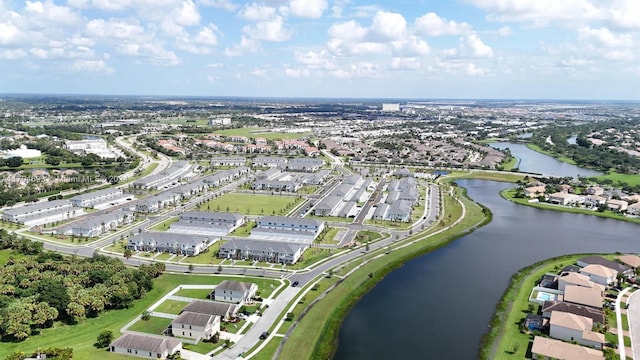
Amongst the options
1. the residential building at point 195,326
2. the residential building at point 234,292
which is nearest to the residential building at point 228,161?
the residential building at point 234,292

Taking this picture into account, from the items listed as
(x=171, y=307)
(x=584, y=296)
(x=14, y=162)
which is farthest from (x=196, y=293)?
(x=14, y=162)

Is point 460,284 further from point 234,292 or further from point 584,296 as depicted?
point 234,292

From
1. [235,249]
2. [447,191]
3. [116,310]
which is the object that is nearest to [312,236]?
[235,249]

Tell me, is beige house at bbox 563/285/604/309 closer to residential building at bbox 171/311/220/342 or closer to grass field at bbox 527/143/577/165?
residential building at bbox 171/311/220/342

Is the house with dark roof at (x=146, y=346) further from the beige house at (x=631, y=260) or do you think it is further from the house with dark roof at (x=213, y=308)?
the beige house at (x=631, y=260)

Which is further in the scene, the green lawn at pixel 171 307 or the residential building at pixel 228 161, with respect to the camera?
the residential building at pixel 228 161

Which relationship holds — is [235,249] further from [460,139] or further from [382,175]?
[460,139]
